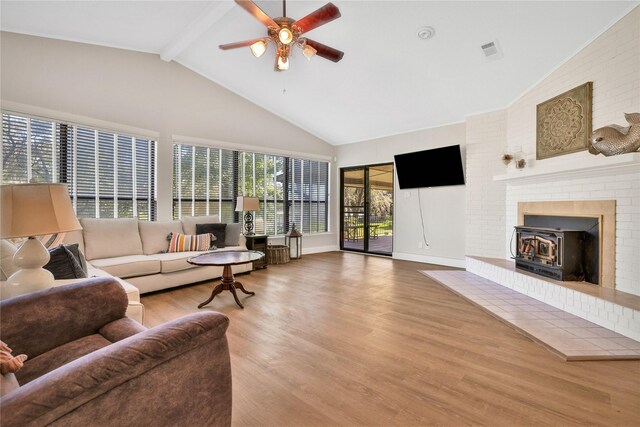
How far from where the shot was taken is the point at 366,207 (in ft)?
22.8

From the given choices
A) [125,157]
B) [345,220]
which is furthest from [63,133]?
[345,220]

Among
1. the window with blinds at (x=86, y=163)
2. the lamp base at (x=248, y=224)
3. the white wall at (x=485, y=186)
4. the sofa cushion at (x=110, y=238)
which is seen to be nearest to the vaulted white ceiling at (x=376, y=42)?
the white wall at (x=485, y=186)

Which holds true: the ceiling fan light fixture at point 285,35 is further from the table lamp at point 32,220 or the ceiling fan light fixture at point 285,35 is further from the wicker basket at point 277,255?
the wicker basket at point 277,255

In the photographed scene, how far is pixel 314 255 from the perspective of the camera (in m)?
6.62

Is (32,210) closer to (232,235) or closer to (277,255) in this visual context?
(232,235)

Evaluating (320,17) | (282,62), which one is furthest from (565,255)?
(282,62)

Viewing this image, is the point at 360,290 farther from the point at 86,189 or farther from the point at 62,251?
the point at 86,189

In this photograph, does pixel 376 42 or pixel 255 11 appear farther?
pixel 376 42

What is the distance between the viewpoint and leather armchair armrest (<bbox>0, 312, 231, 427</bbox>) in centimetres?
72

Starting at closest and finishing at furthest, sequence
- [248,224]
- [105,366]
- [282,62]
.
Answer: [105,366], [282,62], [248,224]

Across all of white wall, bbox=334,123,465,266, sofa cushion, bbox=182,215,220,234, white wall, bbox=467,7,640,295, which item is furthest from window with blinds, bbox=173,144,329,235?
white wall, bbox=467,7,640,295

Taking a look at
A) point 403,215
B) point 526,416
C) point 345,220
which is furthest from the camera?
point 345,220

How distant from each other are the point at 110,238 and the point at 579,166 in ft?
18.3

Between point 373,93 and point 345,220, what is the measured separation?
3358mm
